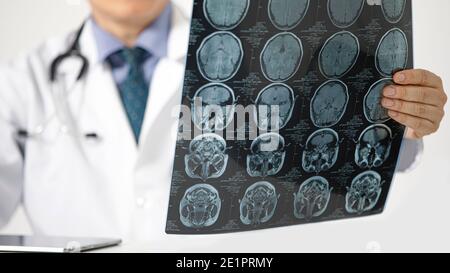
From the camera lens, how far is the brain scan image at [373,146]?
1838 mm

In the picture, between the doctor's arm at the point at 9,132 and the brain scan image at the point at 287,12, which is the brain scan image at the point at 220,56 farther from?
the doctor's arm at the point at 9,132

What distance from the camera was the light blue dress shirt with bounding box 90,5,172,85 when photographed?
5.47 ft

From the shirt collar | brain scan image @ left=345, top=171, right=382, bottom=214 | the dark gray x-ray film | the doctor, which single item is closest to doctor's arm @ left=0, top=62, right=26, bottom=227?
the doctor

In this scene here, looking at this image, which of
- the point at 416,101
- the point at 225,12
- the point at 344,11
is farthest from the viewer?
the point at 416,101

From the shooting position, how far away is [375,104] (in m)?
1.82

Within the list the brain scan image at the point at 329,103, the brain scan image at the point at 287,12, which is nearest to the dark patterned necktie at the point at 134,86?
the brain scan image at the point at 287,12

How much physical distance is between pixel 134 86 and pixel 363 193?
0.70m

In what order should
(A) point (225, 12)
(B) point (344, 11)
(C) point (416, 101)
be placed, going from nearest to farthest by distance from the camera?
(A) point (225, 12) → (B) point (344, 11) → (C) point (416, 101)

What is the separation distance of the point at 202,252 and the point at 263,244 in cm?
17

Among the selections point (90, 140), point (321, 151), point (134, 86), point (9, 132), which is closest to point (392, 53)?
point (321, 151)

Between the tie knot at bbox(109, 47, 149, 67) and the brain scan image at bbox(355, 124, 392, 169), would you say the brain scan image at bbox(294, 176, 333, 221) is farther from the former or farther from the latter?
the tie knot at bbox(109, 47, 149, 67)

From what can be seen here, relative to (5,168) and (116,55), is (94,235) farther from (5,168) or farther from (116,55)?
(116,55)

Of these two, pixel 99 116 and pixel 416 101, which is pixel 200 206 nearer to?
pixel 99 116
